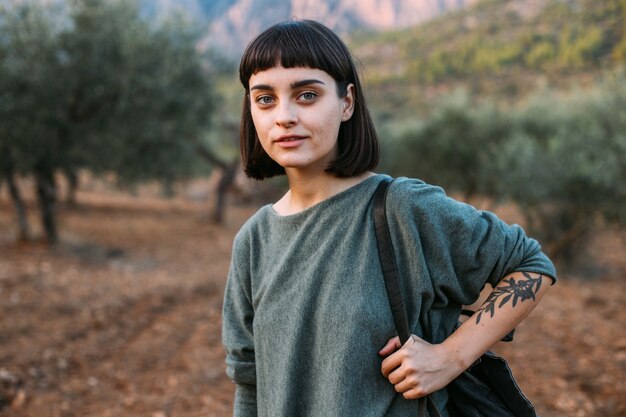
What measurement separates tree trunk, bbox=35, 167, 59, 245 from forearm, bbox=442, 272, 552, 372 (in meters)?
11.8

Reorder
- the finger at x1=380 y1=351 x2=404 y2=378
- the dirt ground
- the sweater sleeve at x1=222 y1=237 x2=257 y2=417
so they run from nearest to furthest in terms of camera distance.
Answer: the finger at x1=380 y1=351 x2=404 y2=378
the sweater sleeve at x1=222 y1=237 x2=257 y2=417
the dirt ground

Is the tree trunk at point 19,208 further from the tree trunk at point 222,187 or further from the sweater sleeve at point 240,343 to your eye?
the sweater sleeve at point 240,343

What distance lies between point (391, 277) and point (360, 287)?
94 mm

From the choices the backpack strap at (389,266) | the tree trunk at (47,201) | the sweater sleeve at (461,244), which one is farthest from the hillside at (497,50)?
the backpack strap at (389,266)

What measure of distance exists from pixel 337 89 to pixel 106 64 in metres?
11.2

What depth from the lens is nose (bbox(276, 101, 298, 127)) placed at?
58.1 inches

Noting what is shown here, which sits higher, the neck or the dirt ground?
the neck

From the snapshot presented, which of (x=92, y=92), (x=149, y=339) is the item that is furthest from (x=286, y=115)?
(x=92, y=92)

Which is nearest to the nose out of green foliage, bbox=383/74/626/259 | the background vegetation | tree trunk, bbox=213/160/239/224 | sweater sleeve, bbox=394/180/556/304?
sweater sleeve, bbox=394/180/556/304

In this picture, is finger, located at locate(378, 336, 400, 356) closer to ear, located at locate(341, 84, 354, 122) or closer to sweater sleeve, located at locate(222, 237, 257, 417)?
sweater sleeve, located at locate(222, 237, 257, 417)

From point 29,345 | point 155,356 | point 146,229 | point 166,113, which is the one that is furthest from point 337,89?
point 146,229

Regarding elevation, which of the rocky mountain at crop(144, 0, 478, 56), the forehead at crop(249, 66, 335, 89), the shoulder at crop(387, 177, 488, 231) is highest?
the rocky mountain at crop(144, 0, 478, 56)

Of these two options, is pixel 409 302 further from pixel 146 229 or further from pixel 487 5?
pixel 487 5

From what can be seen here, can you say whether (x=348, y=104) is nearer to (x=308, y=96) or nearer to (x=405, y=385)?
(x=308, y=96)
